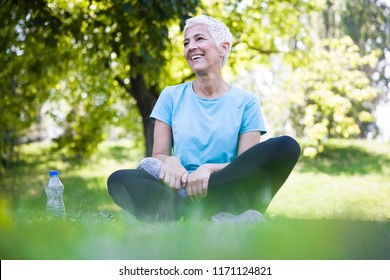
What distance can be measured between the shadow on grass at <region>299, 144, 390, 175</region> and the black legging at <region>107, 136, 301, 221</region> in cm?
1041

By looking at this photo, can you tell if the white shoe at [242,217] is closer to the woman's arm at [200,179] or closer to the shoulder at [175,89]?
the woman's arm at [200,179]

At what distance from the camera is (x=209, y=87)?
14.0 ft

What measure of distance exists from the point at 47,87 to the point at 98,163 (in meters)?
4.50

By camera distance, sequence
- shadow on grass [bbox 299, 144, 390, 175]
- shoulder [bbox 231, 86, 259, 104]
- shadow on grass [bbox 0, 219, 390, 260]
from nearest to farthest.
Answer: shadow on grass [bbox 0, 219, 390, 260] → shoulder [bbox 231, 86, 259, 104] → shadow on grass [bbox 299, 144, 390, 175]

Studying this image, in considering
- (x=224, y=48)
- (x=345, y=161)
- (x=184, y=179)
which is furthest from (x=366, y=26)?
(x=184, y=179)

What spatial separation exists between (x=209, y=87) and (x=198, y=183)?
865 mm

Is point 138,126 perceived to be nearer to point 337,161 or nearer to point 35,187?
point 35,187

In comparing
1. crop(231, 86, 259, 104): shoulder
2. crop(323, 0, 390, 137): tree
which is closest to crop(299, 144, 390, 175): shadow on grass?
crop(323, 0, 390, 137): tree

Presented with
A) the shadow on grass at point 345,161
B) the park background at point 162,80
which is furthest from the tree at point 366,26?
the shadow on grass at point 345,161

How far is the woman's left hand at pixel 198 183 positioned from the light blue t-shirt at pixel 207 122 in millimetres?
346

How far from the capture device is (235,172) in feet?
12.2

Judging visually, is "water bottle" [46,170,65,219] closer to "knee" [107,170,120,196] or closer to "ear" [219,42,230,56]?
"knee" [107,170,120,196]

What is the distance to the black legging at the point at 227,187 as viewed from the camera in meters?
3.67

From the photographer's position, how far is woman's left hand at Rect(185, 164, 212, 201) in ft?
12.0
